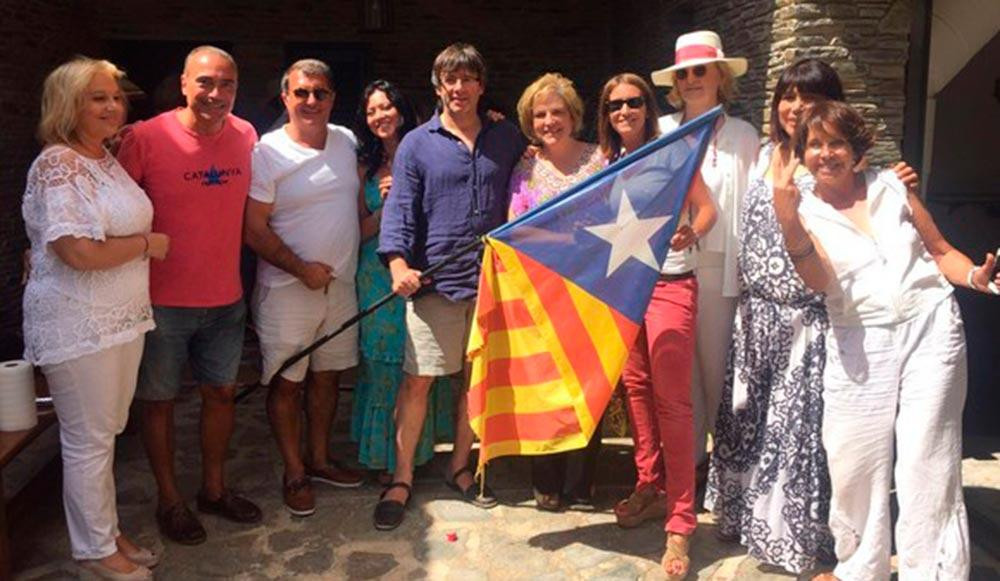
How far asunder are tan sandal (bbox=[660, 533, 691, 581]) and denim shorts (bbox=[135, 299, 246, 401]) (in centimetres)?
197

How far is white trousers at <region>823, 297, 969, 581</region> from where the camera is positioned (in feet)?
9.45

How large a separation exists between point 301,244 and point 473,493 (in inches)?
56.3

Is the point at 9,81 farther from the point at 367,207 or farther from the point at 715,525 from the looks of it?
the point at 715,525

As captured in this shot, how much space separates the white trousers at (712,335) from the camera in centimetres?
373

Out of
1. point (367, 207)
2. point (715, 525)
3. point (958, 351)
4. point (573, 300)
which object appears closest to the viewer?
point (958, 351)

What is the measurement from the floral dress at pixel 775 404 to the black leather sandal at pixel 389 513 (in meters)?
1.47

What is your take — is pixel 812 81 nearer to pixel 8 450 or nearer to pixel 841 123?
pixel 841 123

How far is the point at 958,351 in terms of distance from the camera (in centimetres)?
290

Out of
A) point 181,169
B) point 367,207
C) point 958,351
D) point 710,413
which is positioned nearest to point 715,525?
point 710,413

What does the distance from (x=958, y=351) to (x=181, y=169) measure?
9.53 ft

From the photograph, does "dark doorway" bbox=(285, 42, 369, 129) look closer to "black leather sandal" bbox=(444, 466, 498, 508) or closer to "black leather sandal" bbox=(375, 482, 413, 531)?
"black leather sandal" bbox=(444, 466, 498, 508)

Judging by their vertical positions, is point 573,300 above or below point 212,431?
above

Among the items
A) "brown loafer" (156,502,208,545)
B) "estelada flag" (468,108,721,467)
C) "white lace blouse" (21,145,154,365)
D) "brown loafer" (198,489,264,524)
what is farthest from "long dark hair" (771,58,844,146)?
"brown loafer" (156,502,208,545)

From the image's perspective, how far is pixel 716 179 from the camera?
3.66 meters
